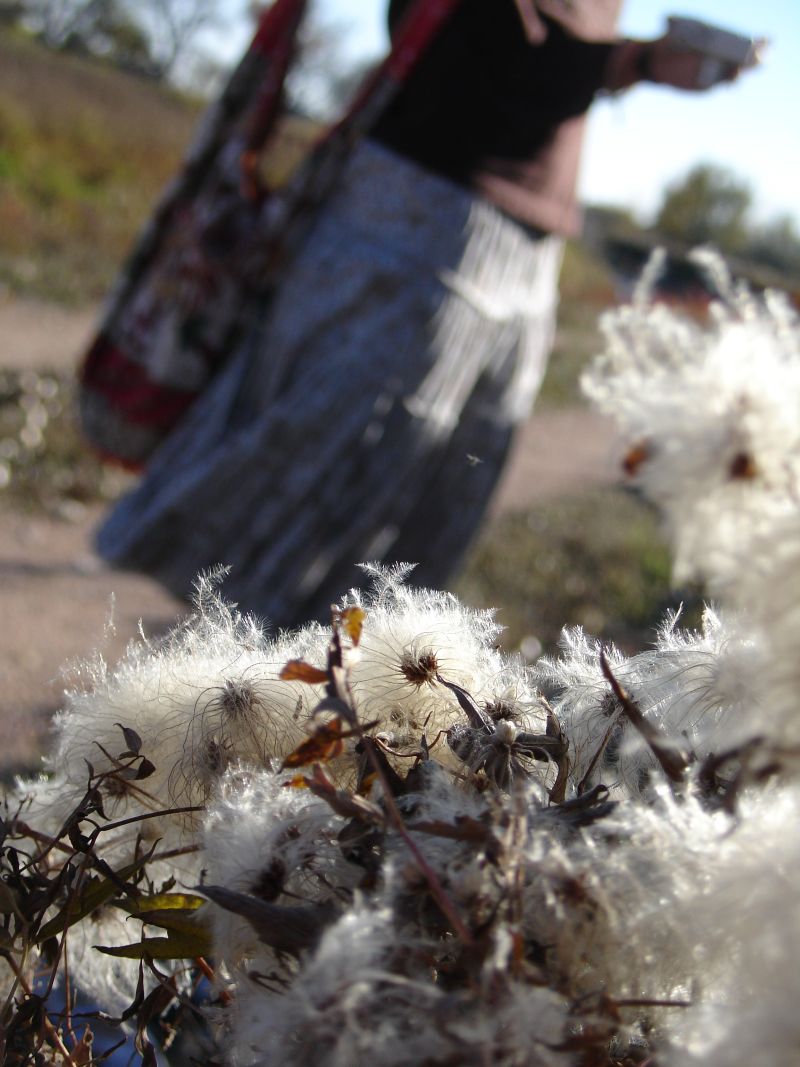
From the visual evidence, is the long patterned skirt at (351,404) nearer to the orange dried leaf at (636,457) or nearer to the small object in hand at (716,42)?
the small object in hand at (716,42)

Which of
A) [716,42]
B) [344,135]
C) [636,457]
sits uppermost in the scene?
[716,42]

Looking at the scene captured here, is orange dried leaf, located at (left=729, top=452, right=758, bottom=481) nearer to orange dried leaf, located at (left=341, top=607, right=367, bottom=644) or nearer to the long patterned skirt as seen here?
orange dried leaf, located at (left=341, top=607, right=367, bottom=644)

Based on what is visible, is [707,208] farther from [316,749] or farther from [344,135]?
[316,749]

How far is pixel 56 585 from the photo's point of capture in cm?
441

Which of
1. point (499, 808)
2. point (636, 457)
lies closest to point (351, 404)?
point (636, 457)

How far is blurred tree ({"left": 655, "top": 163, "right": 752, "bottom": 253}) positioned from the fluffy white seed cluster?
27015 millimetres

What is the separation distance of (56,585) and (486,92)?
8.95ft

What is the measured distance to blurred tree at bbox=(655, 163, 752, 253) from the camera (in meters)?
26.8

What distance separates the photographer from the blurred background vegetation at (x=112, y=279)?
4953 millimetres

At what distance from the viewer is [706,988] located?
1.80 feet

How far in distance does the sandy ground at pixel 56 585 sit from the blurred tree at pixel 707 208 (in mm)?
20135

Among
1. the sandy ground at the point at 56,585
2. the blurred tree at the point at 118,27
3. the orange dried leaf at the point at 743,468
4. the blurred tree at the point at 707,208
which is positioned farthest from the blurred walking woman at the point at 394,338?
the blurred tree at the point at 707,208

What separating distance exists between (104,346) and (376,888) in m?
2.69

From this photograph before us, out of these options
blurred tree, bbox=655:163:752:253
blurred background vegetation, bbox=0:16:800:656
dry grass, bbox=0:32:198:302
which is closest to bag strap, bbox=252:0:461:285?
blurred background vegetation, bbox=0:16:800:656
